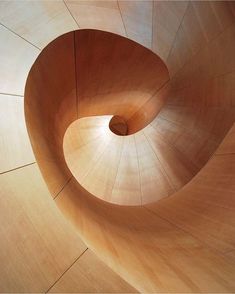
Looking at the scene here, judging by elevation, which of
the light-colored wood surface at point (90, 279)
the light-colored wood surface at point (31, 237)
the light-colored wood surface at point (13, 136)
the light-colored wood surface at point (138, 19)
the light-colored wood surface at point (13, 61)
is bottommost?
the light-colored wood surface at point (90, 279)

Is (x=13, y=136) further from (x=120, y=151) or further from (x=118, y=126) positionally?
(x=118, y=126)

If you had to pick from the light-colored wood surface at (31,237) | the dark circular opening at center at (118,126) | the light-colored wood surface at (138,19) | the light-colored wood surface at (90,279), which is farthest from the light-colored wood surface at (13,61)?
the dark circular opening at center at (118,126)

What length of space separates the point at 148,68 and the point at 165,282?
3.81 m

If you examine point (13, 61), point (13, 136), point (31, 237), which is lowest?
point (31, 237)

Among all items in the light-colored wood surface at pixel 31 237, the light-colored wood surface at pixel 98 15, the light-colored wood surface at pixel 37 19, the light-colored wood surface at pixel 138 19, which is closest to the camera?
the light-colored wood surface at pixel 31 237

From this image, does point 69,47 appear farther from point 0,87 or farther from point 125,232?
point 125,232

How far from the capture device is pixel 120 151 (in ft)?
20.1

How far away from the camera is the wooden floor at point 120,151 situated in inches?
73.4

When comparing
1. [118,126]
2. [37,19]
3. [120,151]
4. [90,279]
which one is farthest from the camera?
[118,126]

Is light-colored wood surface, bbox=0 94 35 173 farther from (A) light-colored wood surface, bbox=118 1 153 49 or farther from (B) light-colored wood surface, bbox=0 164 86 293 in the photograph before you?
(A) light-colored wood surface, bbox=118 1 153 49

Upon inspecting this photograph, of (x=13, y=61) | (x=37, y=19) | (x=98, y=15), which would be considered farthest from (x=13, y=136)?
(x=98, y=15)

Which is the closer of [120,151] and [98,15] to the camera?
[98,15]

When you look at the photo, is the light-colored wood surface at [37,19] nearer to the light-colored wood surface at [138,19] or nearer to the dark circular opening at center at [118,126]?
the light-colored wood surface at [138,19]

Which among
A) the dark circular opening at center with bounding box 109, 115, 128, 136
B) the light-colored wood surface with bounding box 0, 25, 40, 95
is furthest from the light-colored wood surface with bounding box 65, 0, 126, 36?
the dark circular opening at center with bounding box 109, 115, 128, 136
